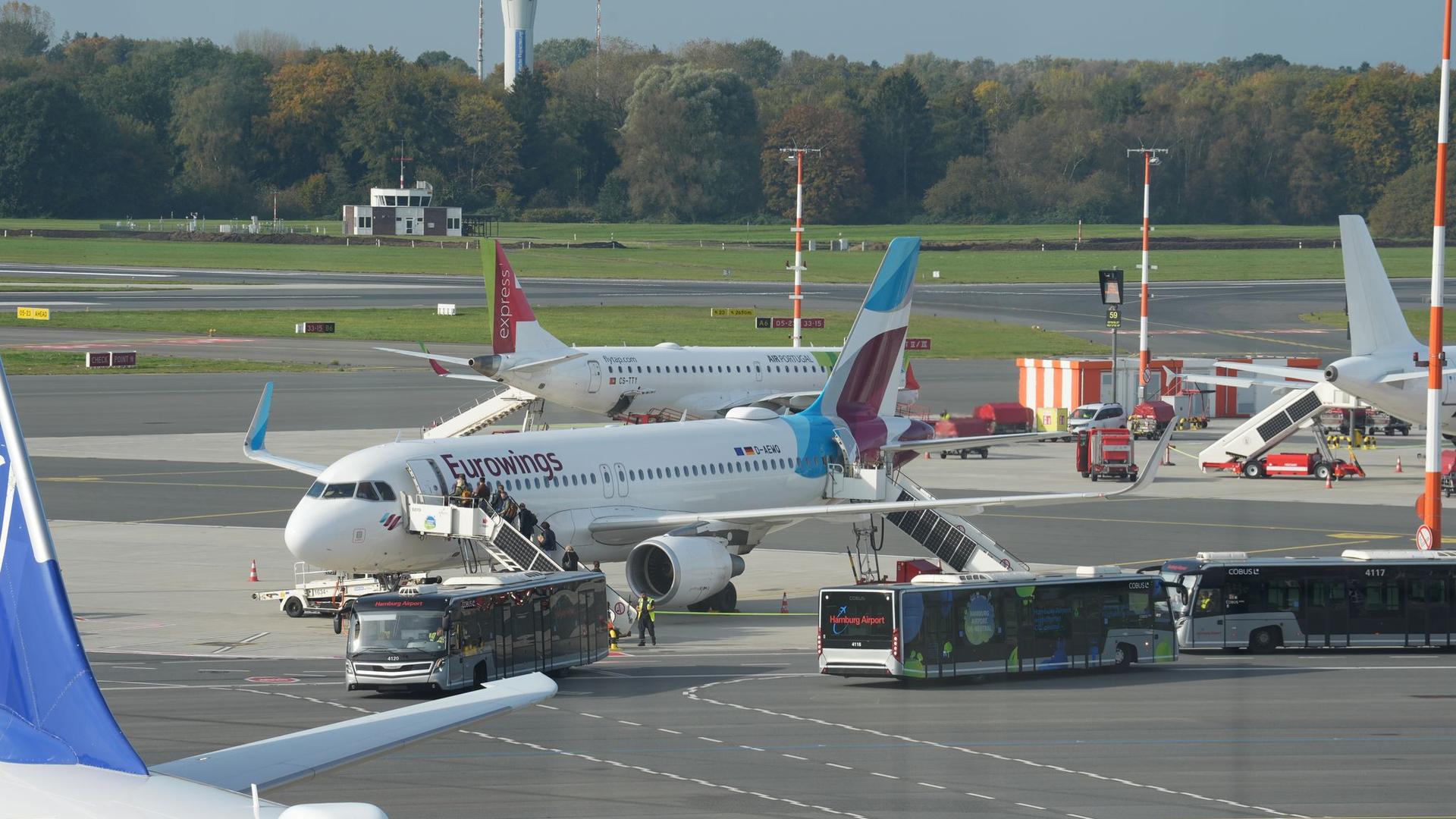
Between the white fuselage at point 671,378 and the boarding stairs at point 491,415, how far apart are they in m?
1.89

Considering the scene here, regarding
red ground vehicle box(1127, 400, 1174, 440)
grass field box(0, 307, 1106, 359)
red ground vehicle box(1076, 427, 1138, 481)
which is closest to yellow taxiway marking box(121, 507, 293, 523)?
red ground vehicle box(1076, 427, 1138, 481)

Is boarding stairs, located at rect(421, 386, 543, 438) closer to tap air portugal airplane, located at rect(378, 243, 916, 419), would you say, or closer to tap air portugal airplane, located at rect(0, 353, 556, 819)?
tap air portugal airplane, located at rect(378, 243, 916, 419)

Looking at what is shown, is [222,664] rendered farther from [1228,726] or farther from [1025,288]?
[1025,288]

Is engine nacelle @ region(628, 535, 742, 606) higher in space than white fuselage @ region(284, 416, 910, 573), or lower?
lower

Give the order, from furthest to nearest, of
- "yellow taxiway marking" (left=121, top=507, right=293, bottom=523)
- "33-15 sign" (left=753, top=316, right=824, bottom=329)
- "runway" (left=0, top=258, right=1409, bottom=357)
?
1. "runway" (left=0, top=258, right=1409, bottom=357)
2. "33-15 sign" (left=753, top=316, right=824, bottom=329)
3. "yellow taxiway marking" (left=121, top=507, right=293, bottom=523)

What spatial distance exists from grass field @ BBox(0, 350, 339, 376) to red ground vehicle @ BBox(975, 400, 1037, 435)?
47.0 meters

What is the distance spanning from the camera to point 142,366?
363ft

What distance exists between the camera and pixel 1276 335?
142375 millimetres

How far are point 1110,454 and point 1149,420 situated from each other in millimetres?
15898

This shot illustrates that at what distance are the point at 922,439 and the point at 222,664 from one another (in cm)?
2500

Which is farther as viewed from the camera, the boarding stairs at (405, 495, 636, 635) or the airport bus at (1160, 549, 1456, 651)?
the boarding stairs at (405, 495, 636, 635)

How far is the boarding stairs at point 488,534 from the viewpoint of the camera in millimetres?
40281

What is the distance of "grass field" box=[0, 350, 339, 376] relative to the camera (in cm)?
10675

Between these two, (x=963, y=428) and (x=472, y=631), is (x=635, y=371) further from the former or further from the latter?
(x=472, y=631)
